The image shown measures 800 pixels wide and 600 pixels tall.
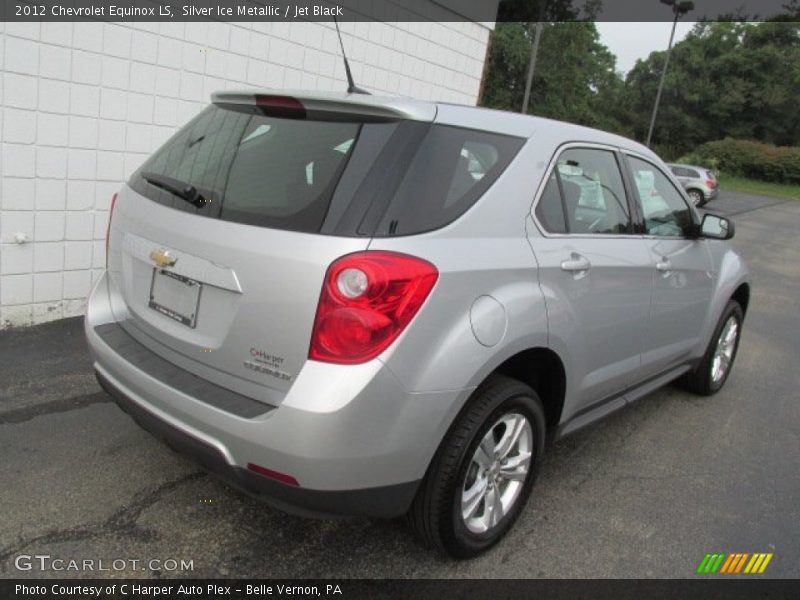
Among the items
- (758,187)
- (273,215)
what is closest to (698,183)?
(758,187)

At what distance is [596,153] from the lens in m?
3.16

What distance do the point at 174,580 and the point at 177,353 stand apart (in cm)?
81

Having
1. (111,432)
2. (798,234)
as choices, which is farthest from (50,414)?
(798,234)

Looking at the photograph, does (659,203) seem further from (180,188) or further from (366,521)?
(180,188)

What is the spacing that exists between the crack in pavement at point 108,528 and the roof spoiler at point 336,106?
1.68 metres

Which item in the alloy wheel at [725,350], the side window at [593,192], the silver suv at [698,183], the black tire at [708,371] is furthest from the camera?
the silver suv at [698,183]

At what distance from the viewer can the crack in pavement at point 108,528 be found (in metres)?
2.46

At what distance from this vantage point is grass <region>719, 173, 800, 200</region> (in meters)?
33.7

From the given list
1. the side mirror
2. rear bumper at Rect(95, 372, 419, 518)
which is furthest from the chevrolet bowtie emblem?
the side mirror

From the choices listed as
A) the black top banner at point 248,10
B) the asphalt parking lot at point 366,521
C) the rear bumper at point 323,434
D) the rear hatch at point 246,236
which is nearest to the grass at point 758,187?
the black top banner at point 248,10

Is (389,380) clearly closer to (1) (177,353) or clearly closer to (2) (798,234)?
(1) (177,353)

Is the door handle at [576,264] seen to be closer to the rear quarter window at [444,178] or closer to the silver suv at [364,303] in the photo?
the silver suv at [364,303]

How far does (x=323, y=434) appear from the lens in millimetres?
1989

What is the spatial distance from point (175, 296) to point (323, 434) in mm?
798
